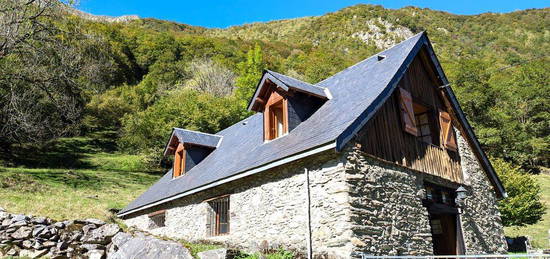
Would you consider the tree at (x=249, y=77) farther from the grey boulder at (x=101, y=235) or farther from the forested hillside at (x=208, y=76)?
the grey boulder at (x=101, y=235)

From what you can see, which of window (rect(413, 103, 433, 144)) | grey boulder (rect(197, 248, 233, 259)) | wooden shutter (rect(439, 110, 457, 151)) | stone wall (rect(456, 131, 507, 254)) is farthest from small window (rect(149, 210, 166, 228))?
stone wall (rect(456, 131, 507, 254))

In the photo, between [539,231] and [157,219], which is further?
[539,231]

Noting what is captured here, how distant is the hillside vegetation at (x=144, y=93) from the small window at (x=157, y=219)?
2.31 metres

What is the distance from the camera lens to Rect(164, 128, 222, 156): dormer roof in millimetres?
16234

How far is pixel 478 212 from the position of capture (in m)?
12.5

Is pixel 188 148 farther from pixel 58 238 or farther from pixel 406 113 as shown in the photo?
pixel 406 113

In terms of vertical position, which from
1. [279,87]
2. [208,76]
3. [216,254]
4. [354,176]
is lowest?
[216,254]

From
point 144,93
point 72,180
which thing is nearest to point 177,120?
point 72,180

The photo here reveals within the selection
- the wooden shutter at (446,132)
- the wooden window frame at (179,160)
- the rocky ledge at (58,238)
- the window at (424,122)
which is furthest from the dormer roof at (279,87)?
the rocky ledge at (58,238)

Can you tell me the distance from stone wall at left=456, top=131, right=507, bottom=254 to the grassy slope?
14024 millimetres

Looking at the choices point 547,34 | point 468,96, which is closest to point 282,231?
point 468,96

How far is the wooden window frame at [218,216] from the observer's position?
12.0 m

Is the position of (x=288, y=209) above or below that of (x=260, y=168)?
below

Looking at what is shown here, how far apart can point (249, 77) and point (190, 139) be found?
27192 mm
